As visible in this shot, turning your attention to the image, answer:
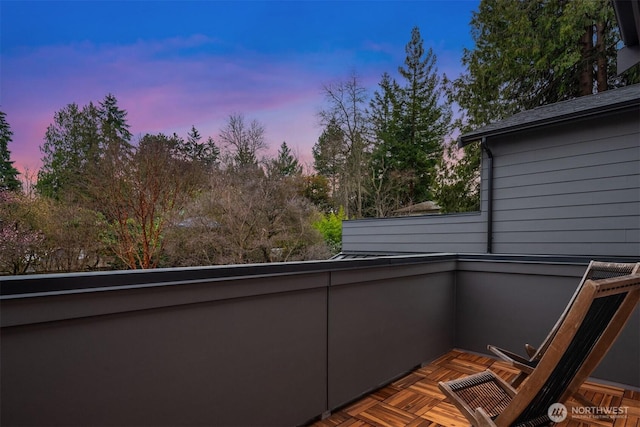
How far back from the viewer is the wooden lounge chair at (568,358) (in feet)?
3.91

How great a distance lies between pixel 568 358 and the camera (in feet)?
4.47

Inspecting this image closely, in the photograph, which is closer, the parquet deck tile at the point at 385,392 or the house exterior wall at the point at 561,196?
the parquet deck tile at the point at 385,392

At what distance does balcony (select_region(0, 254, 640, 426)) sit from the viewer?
3.88ft

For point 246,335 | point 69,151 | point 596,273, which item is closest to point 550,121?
point 596,273

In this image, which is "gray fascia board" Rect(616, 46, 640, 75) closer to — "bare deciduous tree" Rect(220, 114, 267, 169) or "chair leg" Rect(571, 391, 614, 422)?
"chair leg" Rect(571, 391, 614, 422)

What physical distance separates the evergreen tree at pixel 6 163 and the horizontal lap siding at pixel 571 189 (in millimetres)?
11391

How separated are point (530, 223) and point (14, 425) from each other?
4.96 meters

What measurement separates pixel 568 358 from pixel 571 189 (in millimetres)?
3485

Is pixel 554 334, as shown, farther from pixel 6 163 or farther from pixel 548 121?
pixel 6 163

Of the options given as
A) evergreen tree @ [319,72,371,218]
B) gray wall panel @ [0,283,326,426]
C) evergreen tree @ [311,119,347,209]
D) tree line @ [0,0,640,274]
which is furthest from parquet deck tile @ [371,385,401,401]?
evergreen tree @ [311,119,347,209]

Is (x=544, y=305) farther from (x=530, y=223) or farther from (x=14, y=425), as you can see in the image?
(x=14, y=425)

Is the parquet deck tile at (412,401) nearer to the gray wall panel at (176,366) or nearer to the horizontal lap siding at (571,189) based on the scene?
the gray wall panel at (176,366)

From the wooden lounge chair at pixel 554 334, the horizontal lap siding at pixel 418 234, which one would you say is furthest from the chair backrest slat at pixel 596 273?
the horizontal lap siding at pixel 418 234

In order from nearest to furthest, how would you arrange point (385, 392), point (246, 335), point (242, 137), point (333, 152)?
point (246, 335) → point (385, 392) → point (242, 137) → point (333, 152)
